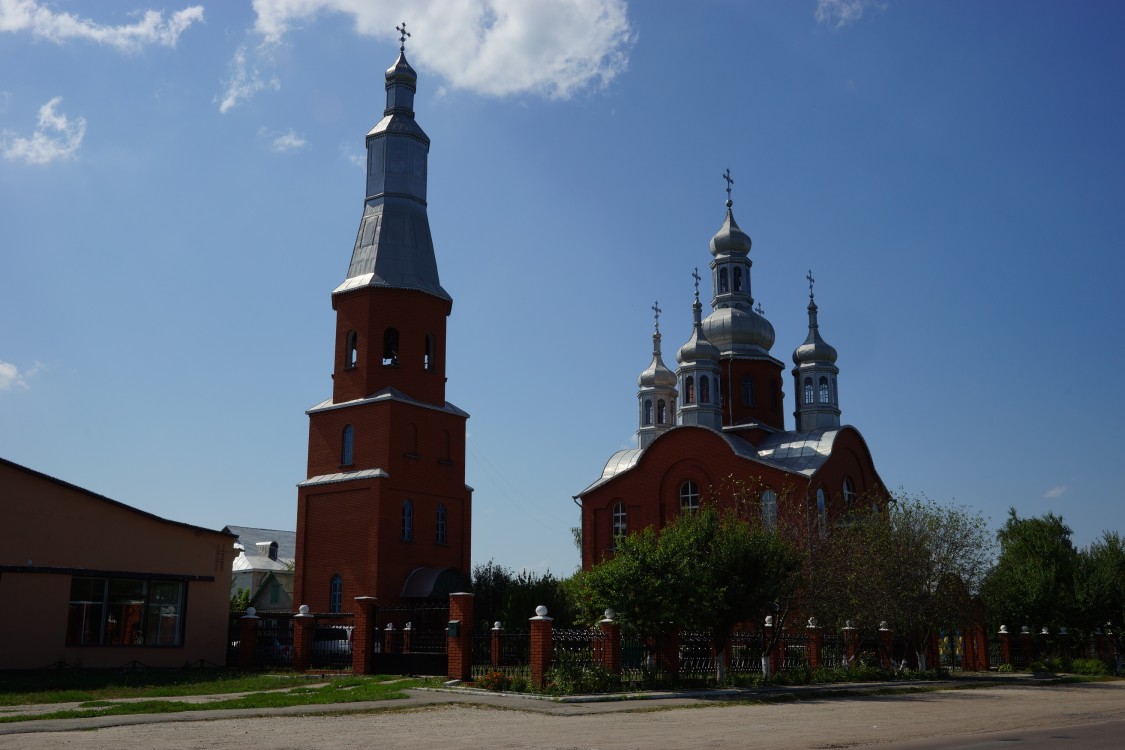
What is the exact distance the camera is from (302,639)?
24.9m

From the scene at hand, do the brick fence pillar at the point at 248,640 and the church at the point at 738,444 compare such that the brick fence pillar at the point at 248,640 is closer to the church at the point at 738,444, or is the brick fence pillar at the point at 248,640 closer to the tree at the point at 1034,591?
the church at the point at 738,444

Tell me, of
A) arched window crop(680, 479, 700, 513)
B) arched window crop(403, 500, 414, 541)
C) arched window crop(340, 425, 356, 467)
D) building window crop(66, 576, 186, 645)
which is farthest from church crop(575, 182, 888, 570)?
building window crop(66, 576, 186, 645)

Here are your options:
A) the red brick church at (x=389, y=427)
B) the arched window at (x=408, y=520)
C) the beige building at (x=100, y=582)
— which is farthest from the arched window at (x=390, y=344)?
the beige building at (x=100, y=582)

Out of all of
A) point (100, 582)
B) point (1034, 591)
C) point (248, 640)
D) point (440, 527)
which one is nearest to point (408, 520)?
point (440, 527)

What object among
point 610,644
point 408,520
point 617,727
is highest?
point 408,520

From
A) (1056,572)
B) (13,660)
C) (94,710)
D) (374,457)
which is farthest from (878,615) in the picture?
(13,660)

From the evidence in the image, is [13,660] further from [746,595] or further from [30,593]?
[746,595]

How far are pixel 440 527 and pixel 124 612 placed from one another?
37.5 feet

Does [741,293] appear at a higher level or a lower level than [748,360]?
higher

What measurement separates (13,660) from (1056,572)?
29.2 m

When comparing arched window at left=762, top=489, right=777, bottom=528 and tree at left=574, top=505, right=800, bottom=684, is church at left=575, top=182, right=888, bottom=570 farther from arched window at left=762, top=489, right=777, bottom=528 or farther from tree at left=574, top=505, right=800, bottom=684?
tree at left=574, top=505, right=800, bottom=684

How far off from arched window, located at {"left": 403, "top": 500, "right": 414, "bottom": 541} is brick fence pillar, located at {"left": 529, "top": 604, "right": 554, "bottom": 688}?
1519cm

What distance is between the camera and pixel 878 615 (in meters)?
26.4

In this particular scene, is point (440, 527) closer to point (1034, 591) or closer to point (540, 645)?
point (540, 645)
